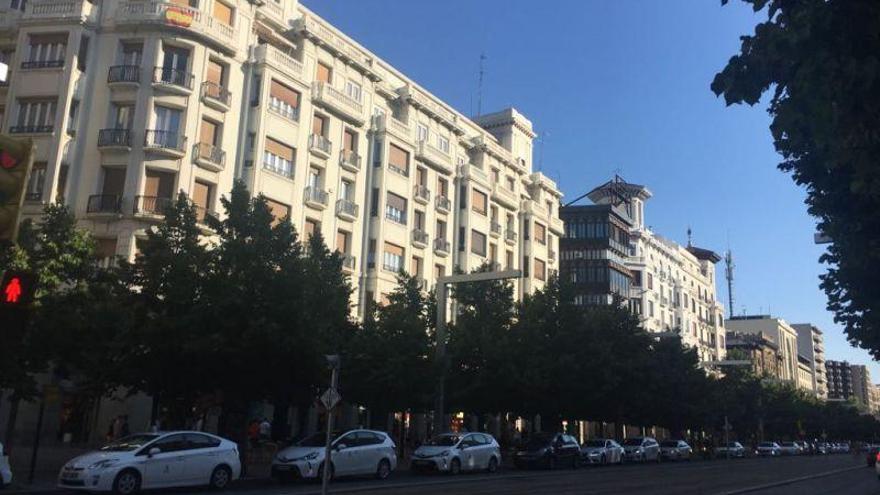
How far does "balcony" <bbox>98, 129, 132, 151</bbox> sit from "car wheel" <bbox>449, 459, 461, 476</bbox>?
66.4ft

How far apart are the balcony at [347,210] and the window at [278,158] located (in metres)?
3.90

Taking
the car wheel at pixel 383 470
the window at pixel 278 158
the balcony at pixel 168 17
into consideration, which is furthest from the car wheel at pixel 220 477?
the balcony at pixel 168 17

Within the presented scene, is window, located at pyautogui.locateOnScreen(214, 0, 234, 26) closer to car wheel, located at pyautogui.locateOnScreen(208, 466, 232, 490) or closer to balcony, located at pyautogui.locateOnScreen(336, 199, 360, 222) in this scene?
balcony, located at pyautogui.locateOnScreen(336, 199, 360, 222)

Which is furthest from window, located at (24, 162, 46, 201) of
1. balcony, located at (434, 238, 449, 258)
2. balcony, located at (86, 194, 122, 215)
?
balcony, located at (434, 238, 449, 258)

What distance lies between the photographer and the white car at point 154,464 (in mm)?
16391

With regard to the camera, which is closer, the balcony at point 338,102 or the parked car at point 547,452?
the parked car at point 547,452

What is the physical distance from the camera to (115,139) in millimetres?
34094

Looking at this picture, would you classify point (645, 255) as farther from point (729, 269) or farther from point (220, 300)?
point (729, 269)

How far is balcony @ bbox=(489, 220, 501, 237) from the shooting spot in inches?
2262

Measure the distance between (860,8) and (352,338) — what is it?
85.0 ft

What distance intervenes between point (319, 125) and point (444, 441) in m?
22.5

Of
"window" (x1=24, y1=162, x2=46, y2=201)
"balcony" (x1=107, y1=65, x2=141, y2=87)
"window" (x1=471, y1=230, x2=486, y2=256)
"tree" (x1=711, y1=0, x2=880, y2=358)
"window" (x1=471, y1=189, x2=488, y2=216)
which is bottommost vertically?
"tree" (x1=711, y1=0, x2=880, y2=358)

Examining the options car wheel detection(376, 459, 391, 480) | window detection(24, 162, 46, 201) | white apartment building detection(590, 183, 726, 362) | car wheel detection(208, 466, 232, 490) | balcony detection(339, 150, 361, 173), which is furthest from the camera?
white apartment building detection(590, 183, 726, 362)

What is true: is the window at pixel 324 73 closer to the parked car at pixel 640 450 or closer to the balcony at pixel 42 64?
the balcony at pixel 42 64
